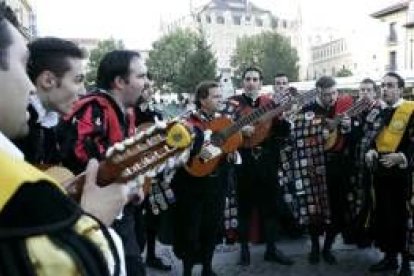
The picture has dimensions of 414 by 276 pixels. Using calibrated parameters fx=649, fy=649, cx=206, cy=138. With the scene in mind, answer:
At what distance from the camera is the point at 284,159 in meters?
7.30

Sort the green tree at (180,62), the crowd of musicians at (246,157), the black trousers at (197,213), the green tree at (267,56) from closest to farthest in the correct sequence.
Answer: the crowd of musicians at (246,157), the black trousers at (197,213), the green tree at (180,62), the green tree at (267,56)

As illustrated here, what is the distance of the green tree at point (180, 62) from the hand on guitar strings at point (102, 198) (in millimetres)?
Answer: 45777

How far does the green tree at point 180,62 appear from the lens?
48.2m

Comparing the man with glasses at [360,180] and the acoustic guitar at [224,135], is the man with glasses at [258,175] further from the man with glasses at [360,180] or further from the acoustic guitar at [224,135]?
the man with glasses at [360,180]

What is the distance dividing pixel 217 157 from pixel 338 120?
176 cm

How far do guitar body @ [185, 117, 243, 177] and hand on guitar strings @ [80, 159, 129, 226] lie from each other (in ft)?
12.3

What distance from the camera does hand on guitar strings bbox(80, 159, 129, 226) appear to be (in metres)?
1.70

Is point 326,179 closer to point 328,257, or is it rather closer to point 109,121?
point 328,257

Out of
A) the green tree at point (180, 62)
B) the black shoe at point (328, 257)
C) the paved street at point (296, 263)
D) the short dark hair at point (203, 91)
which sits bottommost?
the paved street at point (296, 263)

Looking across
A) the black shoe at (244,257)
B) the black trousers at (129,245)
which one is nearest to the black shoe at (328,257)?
the black shoe at (244,257)

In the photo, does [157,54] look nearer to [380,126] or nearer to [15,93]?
[380,126]

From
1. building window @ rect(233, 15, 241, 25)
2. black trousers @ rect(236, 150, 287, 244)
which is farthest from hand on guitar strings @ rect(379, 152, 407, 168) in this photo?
building window @ rect(233, 15, 241, 25)

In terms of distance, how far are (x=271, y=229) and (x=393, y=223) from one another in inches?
51.2

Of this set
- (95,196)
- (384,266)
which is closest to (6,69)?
(95,196)
